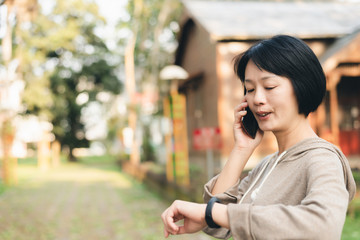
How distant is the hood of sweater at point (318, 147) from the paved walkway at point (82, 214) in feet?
17.6

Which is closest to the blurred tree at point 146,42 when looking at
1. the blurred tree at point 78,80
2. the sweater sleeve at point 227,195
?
the blurred tree at point 78,80

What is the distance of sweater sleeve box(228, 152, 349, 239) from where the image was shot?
1.20 meters

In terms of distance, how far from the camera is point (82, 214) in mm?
9625

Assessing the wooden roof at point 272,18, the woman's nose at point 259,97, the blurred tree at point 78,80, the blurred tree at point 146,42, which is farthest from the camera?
the blurred tree at point 78,80

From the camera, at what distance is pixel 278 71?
1492 mm

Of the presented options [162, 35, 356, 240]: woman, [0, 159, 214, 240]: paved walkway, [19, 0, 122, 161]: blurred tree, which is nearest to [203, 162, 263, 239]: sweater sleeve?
[162, 35, 356, 240]: woman

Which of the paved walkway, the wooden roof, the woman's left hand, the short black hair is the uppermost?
the wooden roof

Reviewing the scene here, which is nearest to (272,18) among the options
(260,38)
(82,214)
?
(260,38)

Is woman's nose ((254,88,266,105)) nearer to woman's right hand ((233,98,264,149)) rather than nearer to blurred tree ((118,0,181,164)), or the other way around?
woman's right hand ((233,98,264,149))

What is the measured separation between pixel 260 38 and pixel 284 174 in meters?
12.4

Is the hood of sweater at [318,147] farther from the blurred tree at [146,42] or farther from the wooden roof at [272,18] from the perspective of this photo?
the blurred tree at [146,42]

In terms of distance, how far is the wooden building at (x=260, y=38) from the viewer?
1288cm

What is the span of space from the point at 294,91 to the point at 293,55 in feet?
0.42

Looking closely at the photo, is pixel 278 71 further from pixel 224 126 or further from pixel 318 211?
pixel 224 126
